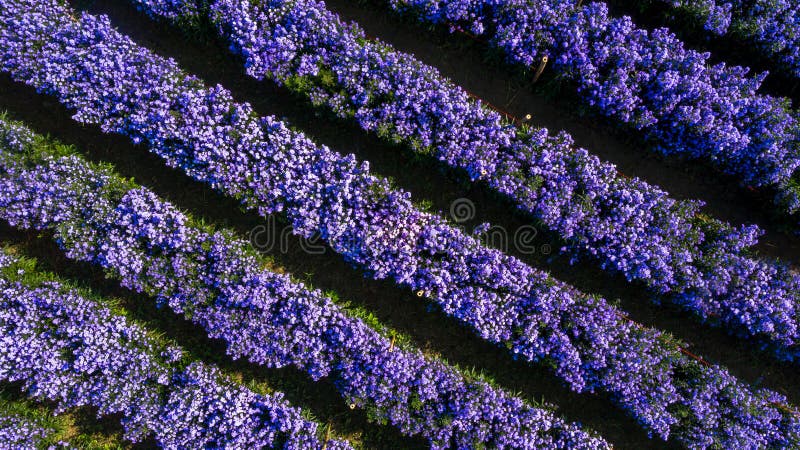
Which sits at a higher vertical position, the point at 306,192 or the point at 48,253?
the point at 306,192

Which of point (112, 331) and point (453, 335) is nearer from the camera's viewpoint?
point (112, 331)

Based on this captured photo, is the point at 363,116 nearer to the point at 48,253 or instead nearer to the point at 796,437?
the point at 48,253

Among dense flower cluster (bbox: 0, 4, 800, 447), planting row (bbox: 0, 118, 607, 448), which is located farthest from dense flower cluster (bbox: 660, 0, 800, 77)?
planting row (bbox: 0, 118, 607, 448)

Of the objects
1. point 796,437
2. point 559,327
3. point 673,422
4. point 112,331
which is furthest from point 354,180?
point 796,437

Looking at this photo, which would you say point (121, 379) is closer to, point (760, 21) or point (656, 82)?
point (656, 82)

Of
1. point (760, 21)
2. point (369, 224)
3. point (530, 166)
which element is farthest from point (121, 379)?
point (760, 21)

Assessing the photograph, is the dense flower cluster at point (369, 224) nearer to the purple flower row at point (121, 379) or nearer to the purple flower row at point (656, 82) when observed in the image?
the purple flower row at point (121, 379)

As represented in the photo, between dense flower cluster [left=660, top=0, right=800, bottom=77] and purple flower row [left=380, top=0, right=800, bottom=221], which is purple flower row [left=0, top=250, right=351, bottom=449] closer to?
purple flower row [left=380, top=0, right=800, bottom=221]
